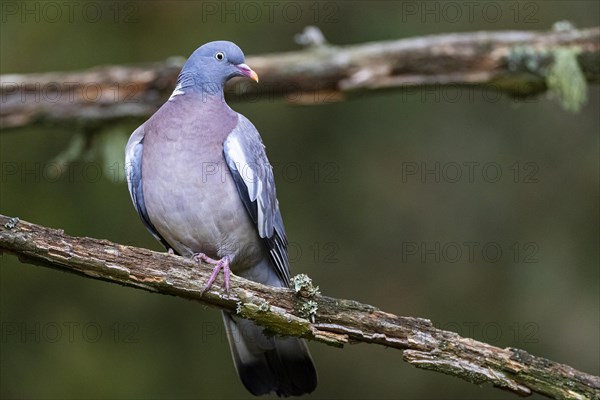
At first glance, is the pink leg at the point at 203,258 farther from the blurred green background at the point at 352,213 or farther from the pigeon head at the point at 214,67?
the blurred green background at the point at 352,213

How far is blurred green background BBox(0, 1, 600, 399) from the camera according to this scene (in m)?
6.74

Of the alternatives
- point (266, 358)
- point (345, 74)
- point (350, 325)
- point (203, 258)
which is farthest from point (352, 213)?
point (350, 325)

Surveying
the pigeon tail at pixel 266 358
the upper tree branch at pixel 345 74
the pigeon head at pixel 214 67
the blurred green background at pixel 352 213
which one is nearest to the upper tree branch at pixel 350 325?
the pigeon tail at pixel 266 358

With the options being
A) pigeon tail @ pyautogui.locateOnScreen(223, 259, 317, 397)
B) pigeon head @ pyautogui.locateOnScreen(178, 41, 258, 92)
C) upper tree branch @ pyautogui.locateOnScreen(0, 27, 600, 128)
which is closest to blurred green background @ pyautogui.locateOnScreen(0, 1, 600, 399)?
upper tree branch @ pyautogui.locateOnScreen(0, 27, 600, 128)

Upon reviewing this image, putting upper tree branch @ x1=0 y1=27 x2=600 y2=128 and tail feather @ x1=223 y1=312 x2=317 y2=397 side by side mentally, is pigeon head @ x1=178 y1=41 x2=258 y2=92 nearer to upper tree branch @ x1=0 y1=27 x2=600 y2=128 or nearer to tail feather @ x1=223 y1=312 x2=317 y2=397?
upper tree branch @ x1=0 y1=27 x2=600 y2=128

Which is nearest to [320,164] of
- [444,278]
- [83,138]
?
[444,278]

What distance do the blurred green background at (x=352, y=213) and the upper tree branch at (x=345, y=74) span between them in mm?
966

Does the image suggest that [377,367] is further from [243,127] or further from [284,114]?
[243,127]

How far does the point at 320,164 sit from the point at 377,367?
1769 millimetres

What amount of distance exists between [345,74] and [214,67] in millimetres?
1275

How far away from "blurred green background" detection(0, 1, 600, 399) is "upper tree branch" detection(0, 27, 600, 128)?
97cm

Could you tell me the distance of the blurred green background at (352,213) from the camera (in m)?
6.74

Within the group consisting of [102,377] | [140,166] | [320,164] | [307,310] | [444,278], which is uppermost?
[320,164]

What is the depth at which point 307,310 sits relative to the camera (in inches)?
153
